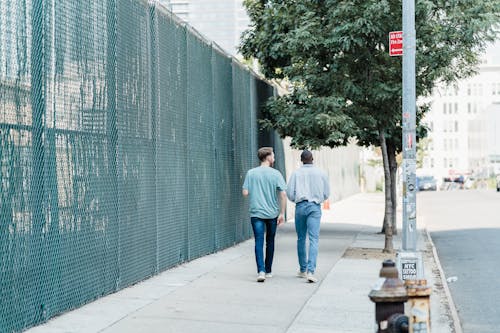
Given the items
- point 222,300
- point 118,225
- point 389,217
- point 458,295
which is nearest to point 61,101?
point 118,225

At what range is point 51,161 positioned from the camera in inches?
315

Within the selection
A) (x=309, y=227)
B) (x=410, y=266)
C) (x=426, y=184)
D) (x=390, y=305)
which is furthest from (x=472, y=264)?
(x=426, y=184)

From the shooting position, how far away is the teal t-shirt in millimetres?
11102

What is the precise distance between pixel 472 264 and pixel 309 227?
4.47 meters

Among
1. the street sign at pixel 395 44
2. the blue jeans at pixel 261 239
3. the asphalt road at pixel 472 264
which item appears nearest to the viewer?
the asphalt road at pixel 472 264

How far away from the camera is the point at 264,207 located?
11.1 meters

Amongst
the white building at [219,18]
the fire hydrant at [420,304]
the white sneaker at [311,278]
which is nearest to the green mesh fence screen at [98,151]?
the white sneaker at [311,278]

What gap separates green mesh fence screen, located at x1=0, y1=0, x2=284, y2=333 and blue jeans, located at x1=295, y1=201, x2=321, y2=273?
6.26ft

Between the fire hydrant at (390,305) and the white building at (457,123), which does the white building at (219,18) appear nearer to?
the white building at (457,123)

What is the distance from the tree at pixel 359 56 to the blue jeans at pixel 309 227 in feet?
11.9

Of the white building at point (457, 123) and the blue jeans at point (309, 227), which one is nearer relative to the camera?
the blue jeans at point (309, 227)

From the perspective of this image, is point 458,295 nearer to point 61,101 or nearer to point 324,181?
point 324,181

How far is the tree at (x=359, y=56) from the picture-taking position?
568 inches

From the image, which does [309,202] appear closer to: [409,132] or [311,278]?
[311,278]
